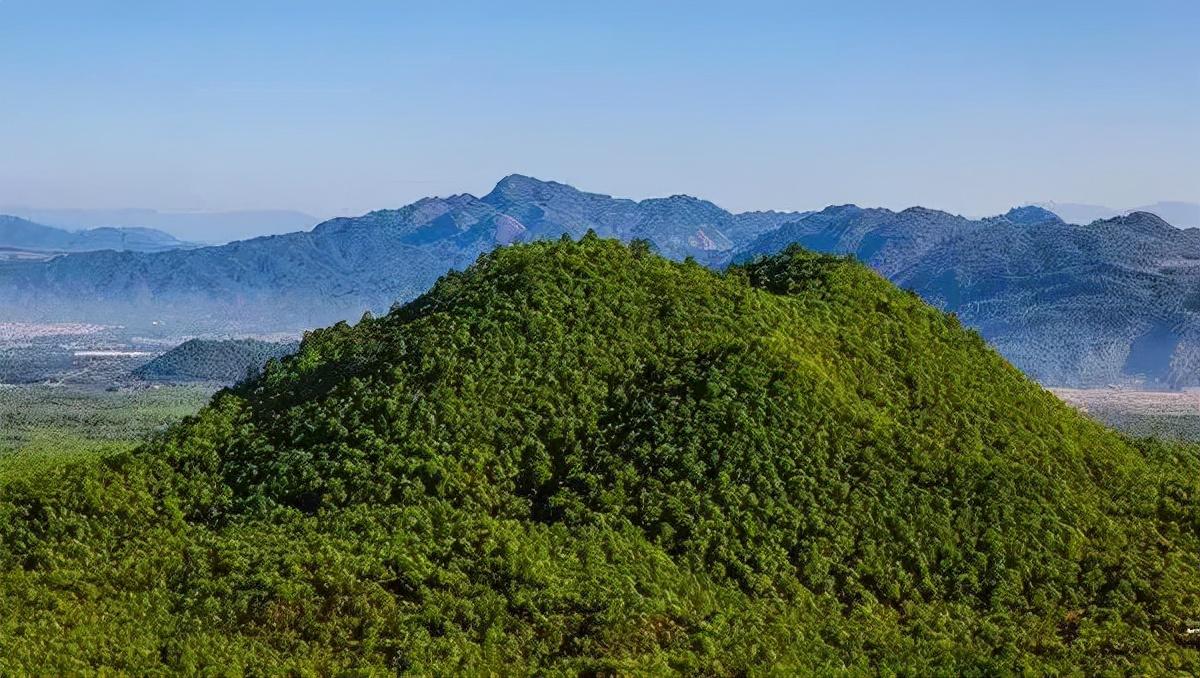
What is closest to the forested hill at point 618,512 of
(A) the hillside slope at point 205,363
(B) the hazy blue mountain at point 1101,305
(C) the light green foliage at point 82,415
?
(C) the light green foliage at point 82,415

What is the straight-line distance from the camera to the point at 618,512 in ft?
79.2

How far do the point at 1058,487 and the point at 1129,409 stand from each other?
107432mm

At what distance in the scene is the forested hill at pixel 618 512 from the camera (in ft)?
68.9

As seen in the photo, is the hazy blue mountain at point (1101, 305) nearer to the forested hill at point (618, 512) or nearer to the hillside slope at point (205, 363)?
the hillside slope at point (205, 363)

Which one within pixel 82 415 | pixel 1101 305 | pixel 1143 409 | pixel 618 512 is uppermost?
pixel 618 512

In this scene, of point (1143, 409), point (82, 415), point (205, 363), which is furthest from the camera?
point (205, 363)

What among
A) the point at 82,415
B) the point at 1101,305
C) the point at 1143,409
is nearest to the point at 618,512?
the point at 82,415

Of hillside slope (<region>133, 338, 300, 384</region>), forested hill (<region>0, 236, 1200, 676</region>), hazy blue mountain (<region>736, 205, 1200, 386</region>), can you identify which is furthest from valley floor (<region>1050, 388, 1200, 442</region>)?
hillside slope (<region>133, 338, 300, 384</region>)

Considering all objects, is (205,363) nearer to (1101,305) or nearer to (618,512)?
(1101,305)

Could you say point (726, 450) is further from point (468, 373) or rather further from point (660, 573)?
point (468, 373)

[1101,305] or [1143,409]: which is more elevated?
[1101,305]

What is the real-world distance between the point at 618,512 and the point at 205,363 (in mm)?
117441

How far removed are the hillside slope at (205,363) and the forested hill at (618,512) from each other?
331 feet

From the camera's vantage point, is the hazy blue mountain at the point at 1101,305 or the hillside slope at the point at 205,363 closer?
the hillside slope at the point at 205,363
